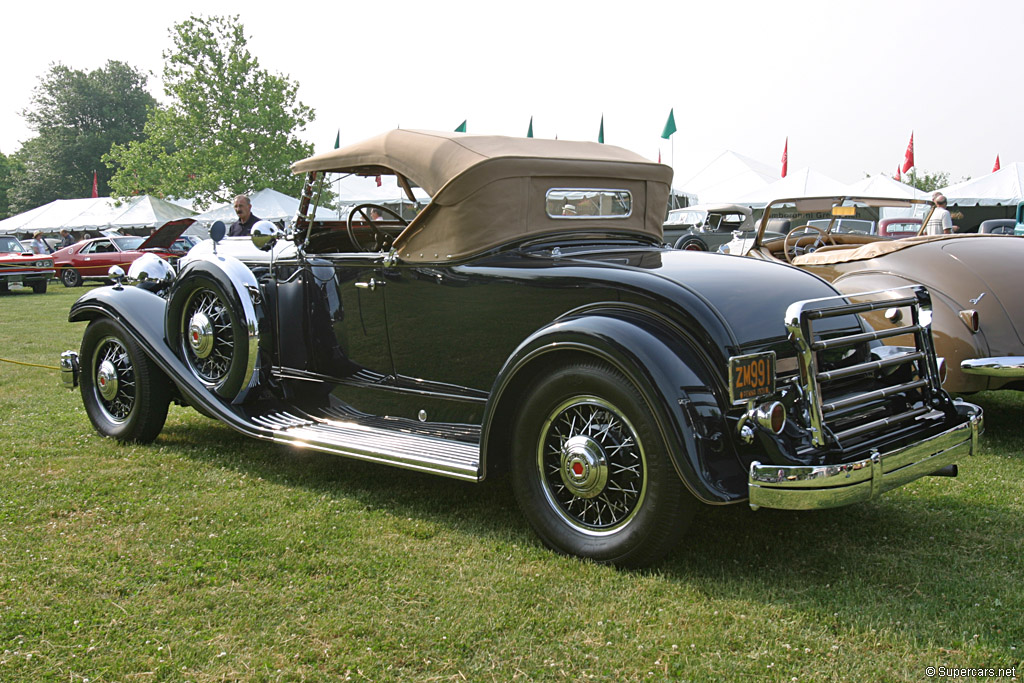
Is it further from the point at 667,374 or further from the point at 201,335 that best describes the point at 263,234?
the point at 667,374

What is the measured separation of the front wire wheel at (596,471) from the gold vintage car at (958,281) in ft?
6.99

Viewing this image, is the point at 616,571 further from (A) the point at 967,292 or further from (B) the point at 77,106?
Result: (B) the point at 77,106

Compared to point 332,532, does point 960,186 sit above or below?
above

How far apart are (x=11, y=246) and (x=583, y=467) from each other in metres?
24.0

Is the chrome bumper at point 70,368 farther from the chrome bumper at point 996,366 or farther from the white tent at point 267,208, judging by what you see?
the white tent at point 267,208

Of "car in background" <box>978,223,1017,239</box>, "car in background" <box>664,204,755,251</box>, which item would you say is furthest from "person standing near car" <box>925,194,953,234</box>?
"car in background" <box>664,204,755,251</box>

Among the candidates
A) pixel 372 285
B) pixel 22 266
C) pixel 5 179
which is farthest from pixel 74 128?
pixel 372 285

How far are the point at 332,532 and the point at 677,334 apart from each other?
1.93 m

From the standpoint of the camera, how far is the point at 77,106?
71.8 meters

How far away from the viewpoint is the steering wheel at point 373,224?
5.27 metres

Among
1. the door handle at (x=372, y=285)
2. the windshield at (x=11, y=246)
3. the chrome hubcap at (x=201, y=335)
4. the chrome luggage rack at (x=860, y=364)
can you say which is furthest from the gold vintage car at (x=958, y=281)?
the windshield at (x=11, y=246)

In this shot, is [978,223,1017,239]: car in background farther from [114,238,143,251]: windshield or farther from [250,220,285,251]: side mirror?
[114,238,143,251]: windshield

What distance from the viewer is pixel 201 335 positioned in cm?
523

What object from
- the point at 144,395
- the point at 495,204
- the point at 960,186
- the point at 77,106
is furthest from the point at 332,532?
the point at 77,106
